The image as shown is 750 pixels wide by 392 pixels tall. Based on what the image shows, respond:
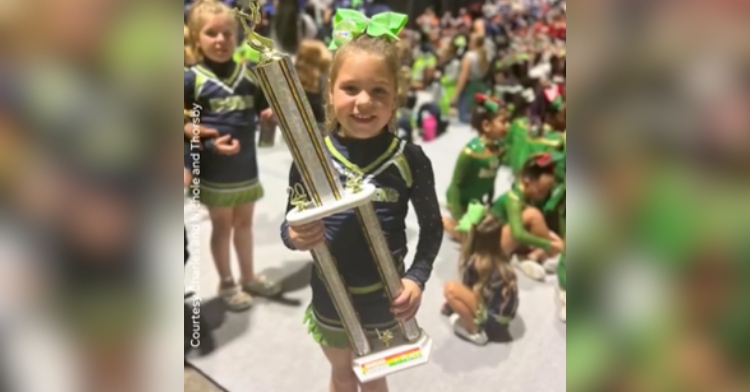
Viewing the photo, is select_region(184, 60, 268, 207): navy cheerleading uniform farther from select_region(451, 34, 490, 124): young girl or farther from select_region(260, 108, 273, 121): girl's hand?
select_region(451, 34, 490, 124): young girl

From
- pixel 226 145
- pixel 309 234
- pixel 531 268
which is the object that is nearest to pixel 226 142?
pixel 226 145

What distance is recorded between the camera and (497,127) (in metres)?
0.98

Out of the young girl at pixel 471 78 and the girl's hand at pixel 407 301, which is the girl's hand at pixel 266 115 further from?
the young girl at pixel 471 78

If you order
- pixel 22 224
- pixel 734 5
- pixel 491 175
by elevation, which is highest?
pixel 734 5

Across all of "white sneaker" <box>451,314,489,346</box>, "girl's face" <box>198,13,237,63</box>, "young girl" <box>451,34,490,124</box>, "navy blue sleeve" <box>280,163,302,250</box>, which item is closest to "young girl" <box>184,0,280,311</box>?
"girl's face" <box>198,13,237,63</box>

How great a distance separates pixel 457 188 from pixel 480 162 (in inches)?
3.4

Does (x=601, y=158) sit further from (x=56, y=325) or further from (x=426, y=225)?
(x=56, y=325)

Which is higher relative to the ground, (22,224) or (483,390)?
(22,224)

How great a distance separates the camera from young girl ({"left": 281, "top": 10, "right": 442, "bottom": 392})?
2.05 ft

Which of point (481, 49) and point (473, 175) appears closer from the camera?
point (473, 175)

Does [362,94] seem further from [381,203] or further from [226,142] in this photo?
[226,142]

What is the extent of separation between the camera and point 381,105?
2.07 ft

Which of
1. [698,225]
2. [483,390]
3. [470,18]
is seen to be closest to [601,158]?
[698,225]

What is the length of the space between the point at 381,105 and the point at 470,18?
367mm
